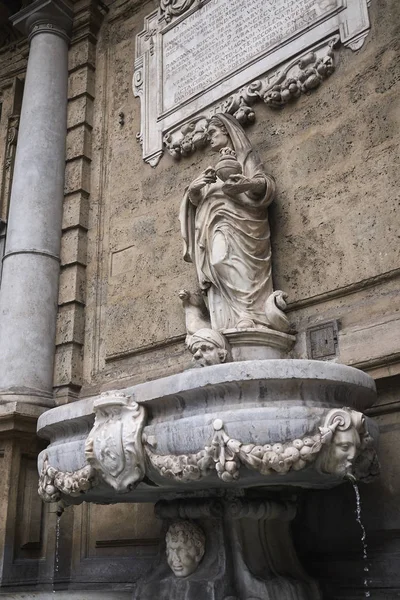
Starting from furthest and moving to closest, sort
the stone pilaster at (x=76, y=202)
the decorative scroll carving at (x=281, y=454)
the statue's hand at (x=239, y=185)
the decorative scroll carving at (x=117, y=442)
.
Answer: the stone pilaster at (x=76, y=202)
the statue's hand at (x=239, y=185)
the decorative scroll carving at (x=117, y=442)
the decorative scroll carving at (x=281, y=454)

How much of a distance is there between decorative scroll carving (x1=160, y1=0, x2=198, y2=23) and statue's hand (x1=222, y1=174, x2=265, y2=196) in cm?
266

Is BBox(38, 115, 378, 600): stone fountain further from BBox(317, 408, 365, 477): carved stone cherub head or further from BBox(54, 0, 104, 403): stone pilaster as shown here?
BBox(54, 0, 104, 403): stone pilaster

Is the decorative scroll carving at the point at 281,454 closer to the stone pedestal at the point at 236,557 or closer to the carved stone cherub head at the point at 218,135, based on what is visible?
the stone pedestal at the point at 236,557

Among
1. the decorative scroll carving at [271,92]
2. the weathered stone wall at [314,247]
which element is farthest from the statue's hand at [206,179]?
the decorative scroll carving at [271,92]

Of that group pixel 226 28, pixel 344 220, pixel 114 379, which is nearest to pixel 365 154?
pixel 344 220

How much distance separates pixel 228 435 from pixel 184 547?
3.44 ft

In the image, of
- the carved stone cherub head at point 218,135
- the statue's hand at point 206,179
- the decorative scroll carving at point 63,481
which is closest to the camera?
the decorative scroll carving at point 63,481

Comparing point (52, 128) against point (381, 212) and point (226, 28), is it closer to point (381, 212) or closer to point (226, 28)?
point (226, 28)

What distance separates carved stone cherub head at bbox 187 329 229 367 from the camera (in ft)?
13.5

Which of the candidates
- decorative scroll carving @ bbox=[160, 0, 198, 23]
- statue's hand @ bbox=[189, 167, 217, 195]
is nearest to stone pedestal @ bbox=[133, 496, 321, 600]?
statue's hand @ bbox=[189, 167, 217, 195]

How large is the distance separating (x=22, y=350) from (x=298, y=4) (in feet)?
11.9

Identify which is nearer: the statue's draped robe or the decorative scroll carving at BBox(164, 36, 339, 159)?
the statue's draped robe

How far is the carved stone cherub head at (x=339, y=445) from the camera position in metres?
2.98

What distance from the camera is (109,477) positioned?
130 inches
